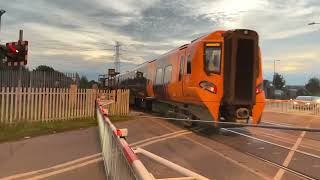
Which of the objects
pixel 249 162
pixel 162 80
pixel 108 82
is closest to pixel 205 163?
pixel 249 162

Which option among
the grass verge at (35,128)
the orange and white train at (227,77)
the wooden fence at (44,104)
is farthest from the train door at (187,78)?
the wooden fence at (44,104)

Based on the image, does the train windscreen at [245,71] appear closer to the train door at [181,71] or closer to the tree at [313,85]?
Result: the train door at [181,71]

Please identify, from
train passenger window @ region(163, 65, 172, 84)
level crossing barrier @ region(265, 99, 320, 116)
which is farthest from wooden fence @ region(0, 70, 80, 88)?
level crossing barrier @ region(265, 99, 320, 116)

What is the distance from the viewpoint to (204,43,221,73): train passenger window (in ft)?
61.6

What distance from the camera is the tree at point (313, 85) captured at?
131688 mm

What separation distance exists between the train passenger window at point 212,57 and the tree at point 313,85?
378ft

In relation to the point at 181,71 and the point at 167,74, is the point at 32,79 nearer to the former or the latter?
the point at 167,74

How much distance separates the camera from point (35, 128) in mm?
20188

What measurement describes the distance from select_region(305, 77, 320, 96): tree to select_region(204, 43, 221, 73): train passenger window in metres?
115

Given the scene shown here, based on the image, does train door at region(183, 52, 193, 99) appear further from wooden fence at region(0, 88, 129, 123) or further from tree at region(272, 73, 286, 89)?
tree at region(272, 73, 286, 89)

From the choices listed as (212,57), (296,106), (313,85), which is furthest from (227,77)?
(313,85)

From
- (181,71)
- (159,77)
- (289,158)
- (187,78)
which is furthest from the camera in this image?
(159,77)

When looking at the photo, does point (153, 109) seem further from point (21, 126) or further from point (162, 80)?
point (21, 126)

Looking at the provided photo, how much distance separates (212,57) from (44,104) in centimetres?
815
